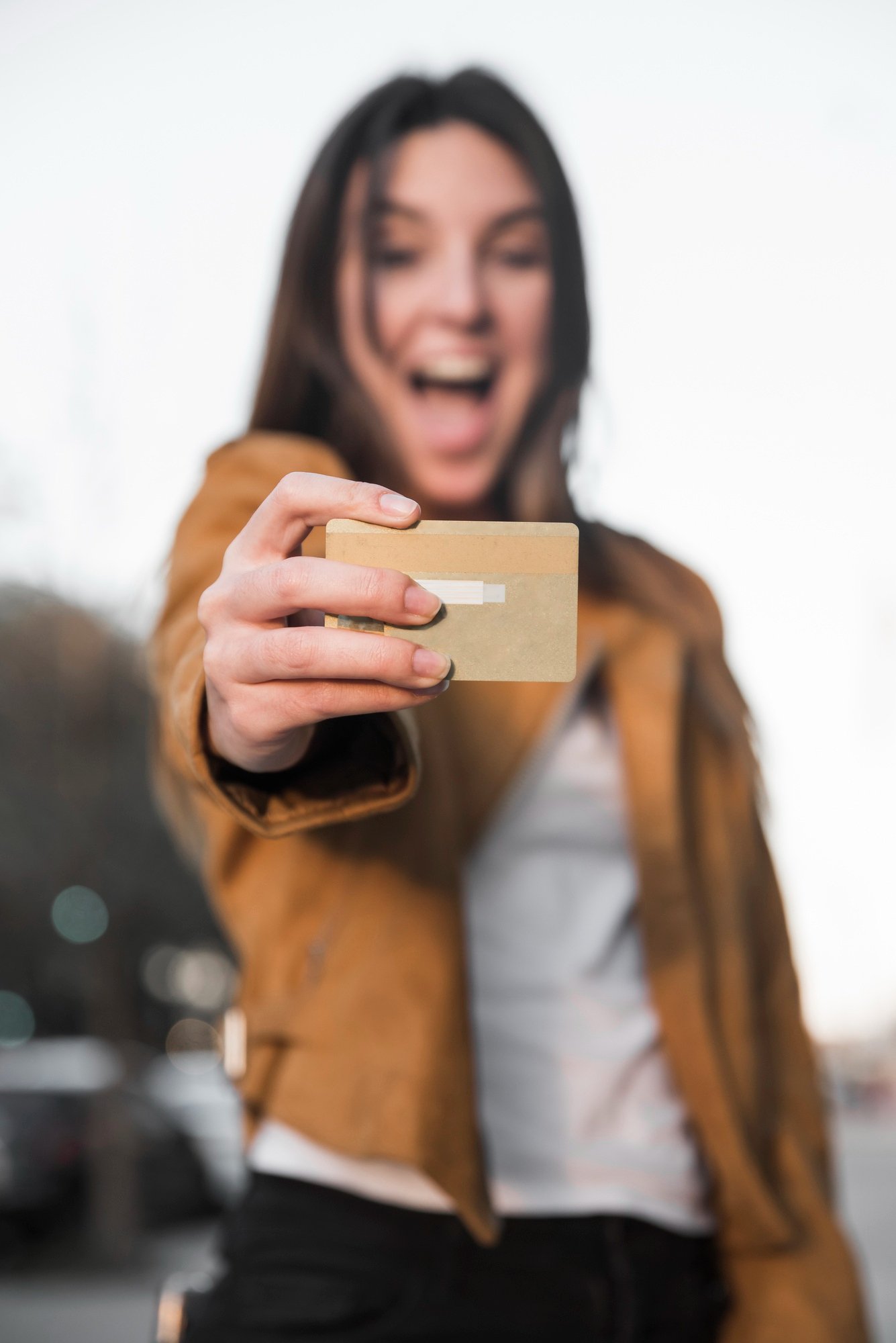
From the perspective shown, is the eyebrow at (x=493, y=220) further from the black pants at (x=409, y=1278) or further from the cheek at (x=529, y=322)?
the black pants at (x=409, y=1278)

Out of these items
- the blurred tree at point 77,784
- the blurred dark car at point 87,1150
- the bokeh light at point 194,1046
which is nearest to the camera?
the blurred tree at point 77,784

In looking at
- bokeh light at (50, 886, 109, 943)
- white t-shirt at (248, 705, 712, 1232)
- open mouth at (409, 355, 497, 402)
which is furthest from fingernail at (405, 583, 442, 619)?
bokeh light at (50, 886, 109, 943)

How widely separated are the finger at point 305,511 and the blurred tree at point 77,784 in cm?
519

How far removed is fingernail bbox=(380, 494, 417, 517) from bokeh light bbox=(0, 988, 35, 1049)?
59.3ft

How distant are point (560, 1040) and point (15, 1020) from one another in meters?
18.4

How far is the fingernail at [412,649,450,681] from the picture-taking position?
76 cm

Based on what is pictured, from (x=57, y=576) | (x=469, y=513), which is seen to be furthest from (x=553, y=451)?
(x=57, y=576)

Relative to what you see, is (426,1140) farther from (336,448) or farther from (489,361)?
(489,361)

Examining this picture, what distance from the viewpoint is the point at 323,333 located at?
4.89 feet

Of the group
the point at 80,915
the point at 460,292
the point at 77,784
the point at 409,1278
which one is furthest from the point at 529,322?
the point at 80,915

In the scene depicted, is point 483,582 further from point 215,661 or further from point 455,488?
point 455,488

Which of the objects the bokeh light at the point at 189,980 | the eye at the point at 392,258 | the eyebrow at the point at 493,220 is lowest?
the bokeh light at the point at 189,980

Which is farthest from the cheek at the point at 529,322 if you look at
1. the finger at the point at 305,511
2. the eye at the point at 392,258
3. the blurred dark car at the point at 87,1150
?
the blurred dark car at the point at 87,1150

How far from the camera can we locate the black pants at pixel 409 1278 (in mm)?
1255
